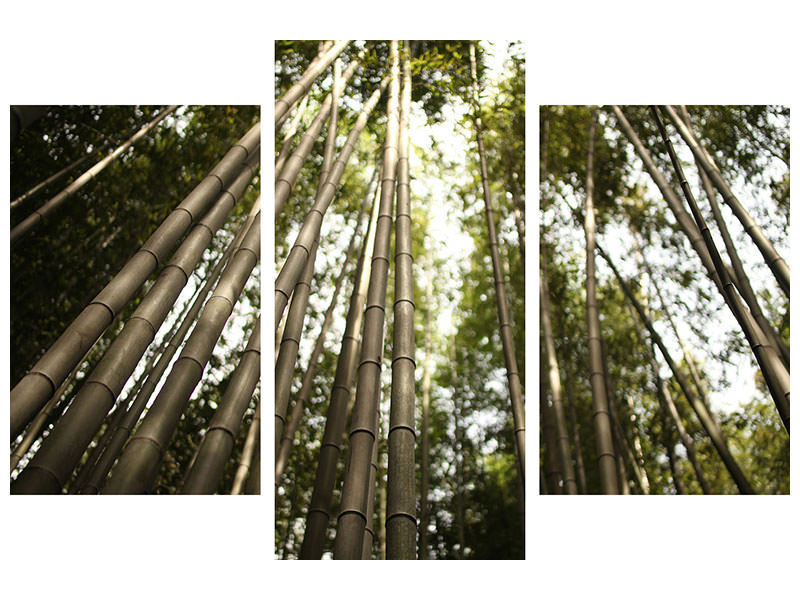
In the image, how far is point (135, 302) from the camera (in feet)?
11.1

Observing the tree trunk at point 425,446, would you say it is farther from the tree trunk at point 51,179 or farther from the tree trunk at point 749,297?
the tree trunk at point 51,179

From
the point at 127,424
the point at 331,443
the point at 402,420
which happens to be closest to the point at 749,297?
the point at 402,420

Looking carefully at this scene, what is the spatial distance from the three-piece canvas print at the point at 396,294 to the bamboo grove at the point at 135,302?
0.03ft

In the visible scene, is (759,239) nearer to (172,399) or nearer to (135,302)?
(172,399)

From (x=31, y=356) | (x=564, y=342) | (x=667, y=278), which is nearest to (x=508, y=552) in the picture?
(x=564, y=342)

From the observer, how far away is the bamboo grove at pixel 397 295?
1.69m

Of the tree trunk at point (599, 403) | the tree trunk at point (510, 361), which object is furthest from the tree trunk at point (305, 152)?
the tree trunk at point (599, 403)

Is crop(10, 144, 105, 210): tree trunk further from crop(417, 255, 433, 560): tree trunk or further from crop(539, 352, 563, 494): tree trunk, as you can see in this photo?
crop(539, 352, 563, 494): tree trunk

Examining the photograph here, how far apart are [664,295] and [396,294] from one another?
228 cm

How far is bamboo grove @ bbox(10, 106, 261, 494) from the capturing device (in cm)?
135

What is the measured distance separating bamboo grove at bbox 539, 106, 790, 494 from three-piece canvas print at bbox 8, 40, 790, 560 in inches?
0.6

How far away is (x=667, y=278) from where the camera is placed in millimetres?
3438

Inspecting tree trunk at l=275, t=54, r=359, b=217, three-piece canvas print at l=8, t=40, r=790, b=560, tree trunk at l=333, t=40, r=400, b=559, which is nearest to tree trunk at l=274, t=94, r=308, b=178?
three-piece canvas print at l=8, t=40, r=790, b=560
